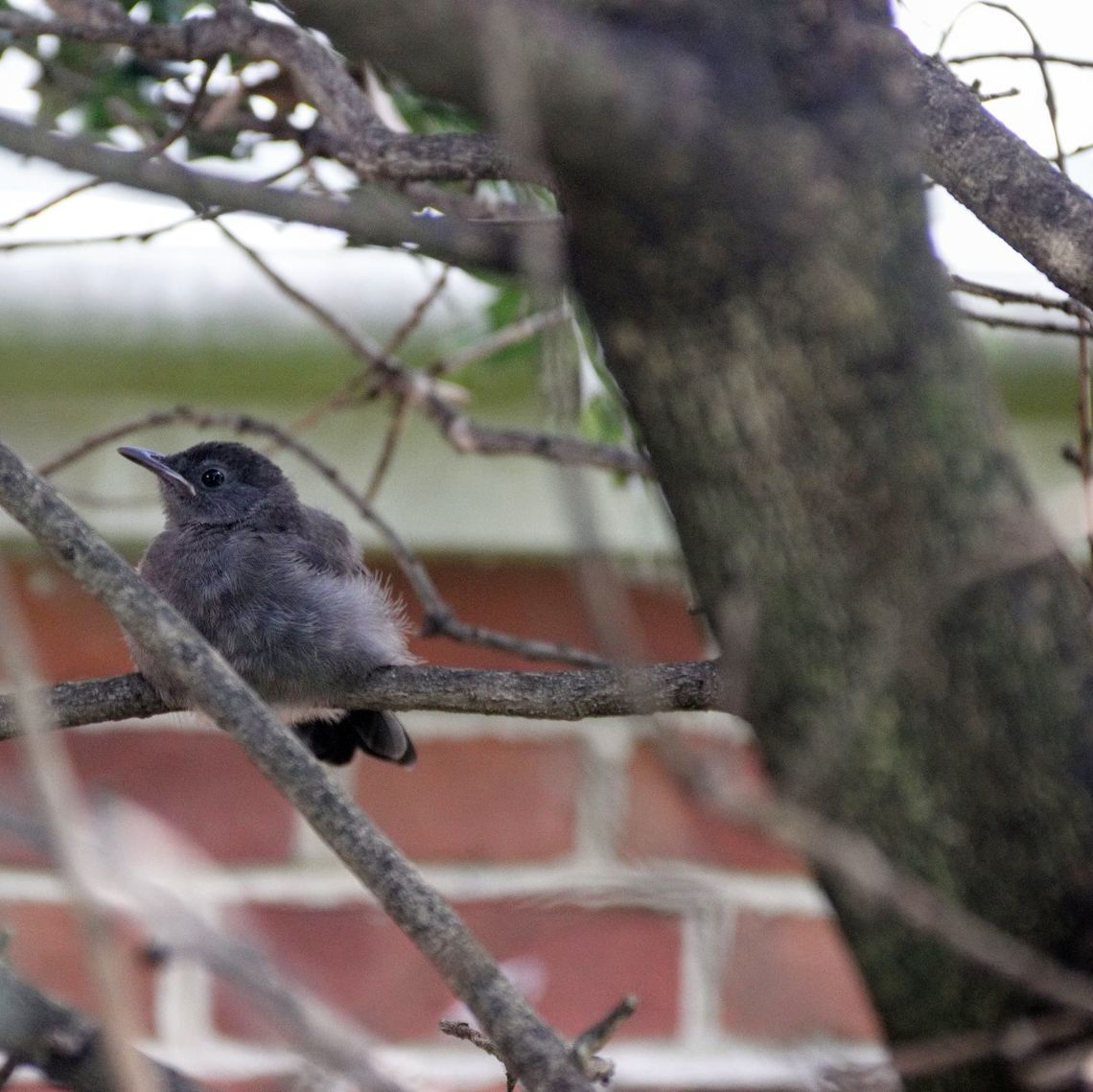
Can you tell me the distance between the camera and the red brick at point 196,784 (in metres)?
3.20

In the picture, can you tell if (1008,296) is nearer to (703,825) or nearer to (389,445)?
(389,445)

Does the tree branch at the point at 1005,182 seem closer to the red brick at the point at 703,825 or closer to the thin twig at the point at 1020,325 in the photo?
the thin twig at the point at 1020,325

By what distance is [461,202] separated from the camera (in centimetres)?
232

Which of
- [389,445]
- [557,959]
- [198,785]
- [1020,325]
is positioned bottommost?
[557,959]

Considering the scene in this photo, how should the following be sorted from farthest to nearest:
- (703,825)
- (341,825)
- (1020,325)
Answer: (703,825)
(1020,325)
(341,825)

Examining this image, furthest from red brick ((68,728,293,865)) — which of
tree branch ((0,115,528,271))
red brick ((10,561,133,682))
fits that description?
tree branch ((0,115,528,271))

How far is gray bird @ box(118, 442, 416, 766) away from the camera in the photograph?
2.67 metres

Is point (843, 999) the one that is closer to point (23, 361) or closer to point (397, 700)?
point (397, 700)

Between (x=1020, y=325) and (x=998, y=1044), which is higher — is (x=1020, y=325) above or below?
above

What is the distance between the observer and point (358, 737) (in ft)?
9.91

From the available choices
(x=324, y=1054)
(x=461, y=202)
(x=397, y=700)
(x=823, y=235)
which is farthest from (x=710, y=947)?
(x=461, y=202)

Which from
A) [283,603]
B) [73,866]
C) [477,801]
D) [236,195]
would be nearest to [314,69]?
[283,603]

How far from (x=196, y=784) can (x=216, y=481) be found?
2.09 feet

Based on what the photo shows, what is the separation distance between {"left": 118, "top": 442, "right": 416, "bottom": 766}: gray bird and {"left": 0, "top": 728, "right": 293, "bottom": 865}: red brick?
0.29 m
